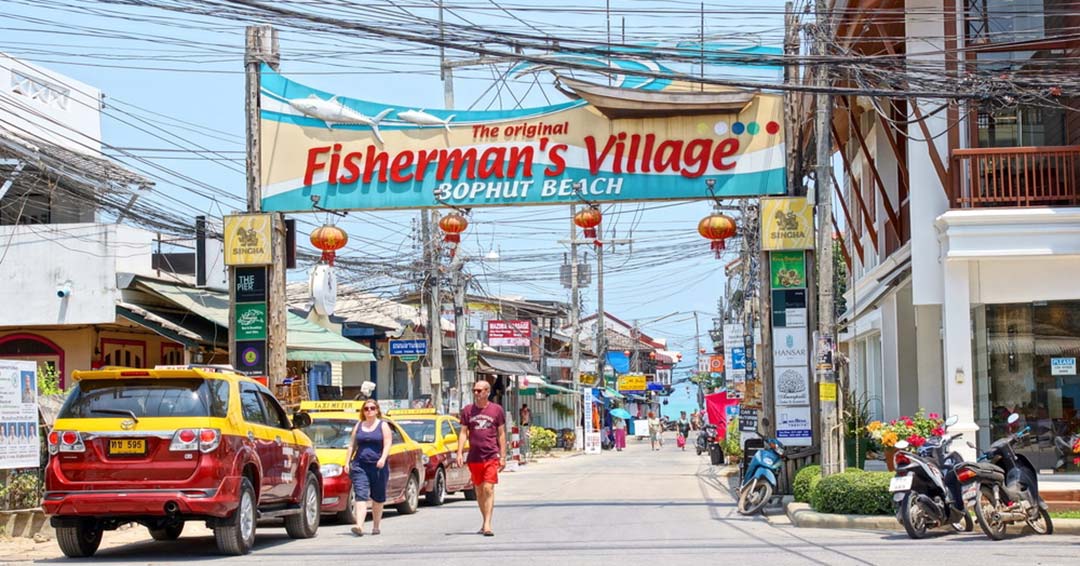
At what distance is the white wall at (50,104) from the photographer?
27203 mm

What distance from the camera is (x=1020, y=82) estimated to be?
18047 mm

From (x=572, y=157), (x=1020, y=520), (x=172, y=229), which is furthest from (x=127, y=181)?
(x=1020, y=520)

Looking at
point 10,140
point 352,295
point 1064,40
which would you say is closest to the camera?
point 1064,40

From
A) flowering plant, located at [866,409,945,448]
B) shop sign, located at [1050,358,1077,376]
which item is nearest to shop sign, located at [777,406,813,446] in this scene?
flowering plant, located at [866,409,945,448]

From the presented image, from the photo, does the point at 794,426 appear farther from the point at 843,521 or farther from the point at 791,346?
the point at 843,521

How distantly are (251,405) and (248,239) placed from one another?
364 inches

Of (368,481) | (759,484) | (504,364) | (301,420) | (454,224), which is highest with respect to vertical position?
(454,224)

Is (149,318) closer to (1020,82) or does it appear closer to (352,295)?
(1020,82)

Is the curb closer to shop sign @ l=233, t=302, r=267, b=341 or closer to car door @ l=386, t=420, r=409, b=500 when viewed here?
car door @ l=386, t=420, r=409, b=500

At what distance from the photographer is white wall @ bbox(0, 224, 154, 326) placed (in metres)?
25.0

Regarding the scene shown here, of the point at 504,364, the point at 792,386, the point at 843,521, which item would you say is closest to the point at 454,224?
the point at 792,386

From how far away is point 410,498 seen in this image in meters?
20.4

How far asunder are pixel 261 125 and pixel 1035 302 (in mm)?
13349

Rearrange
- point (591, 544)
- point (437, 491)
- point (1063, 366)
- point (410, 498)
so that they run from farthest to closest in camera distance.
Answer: point (437, 491) → point (410, 498) → point (1063, 366) → point (591, 544)
